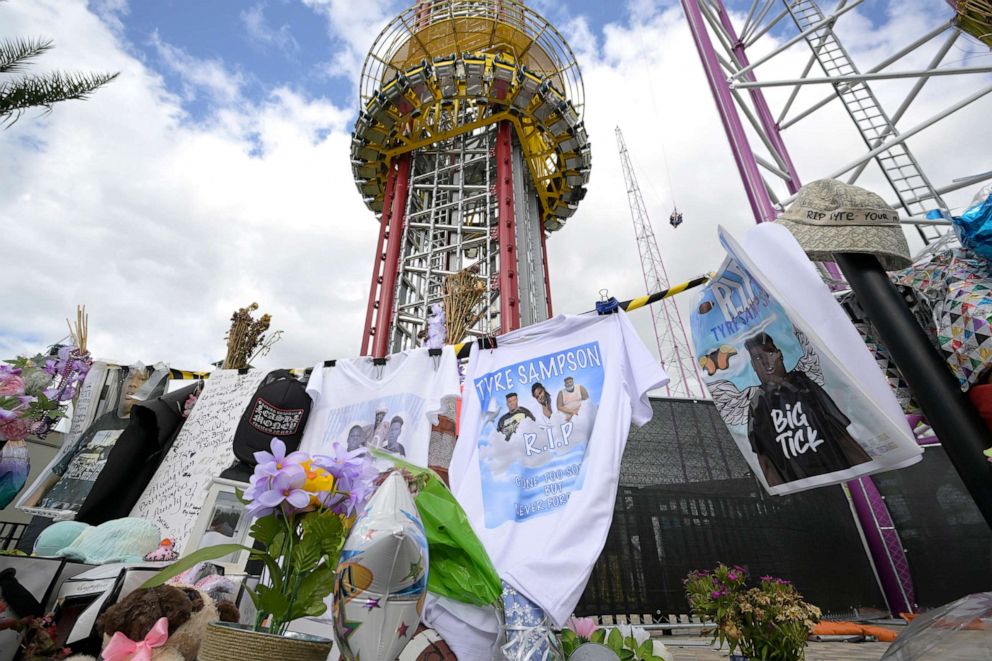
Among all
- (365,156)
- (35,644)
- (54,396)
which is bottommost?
(35,644)

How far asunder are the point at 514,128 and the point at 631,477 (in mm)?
7395

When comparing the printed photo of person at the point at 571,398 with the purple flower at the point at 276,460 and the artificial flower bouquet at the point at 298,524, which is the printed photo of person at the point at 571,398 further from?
the purple flower at the point at 276,460

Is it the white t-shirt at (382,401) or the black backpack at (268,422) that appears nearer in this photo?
the white t-shirt at (382,401)

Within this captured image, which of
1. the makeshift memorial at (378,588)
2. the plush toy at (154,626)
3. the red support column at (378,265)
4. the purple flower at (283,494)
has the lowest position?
the plush toy at (154,626)

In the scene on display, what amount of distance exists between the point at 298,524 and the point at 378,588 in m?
0.37

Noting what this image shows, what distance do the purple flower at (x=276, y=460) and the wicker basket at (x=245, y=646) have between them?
1.14 ft

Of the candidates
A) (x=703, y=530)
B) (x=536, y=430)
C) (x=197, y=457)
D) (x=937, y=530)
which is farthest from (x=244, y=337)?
(x=937, y=530)

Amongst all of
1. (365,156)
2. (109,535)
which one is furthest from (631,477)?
(365,156)

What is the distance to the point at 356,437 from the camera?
10.9ft

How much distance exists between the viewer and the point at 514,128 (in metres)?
9.52

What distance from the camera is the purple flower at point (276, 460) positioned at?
1.20m

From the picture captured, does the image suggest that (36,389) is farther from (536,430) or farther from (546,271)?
(546,271)

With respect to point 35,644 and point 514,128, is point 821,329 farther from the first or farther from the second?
point 514,128

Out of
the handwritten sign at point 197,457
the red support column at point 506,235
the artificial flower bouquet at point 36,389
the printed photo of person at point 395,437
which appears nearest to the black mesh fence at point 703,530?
the red support column at point 506,235
